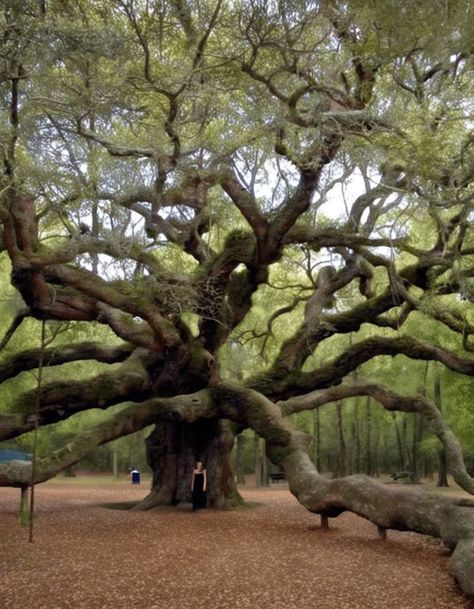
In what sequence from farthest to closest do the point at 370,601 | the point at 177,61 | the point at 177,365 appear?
the point at 177,365 → the point at 177,61 → the point at 370,601

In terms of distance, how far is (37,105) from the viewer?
8430 mm

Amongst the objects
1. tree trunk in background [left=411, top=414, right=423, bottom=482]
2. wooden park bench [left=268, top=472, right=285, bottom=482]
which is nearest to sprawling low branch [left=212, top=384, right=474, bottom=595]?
wooden park bench [left=268, top=472, right=285, bottom=482]

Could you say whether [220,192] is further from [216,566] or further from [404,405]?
[216,566]

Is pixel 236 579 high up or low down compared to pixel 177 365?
down

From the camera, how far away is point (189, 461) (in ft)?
46.9

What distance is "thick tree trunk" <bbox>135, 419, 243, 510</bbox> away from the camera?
13898 millimetres

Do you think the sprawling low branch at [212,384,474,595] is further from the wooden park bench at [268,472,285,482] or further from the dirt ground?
the wooden park bench at [268,472,285,482]

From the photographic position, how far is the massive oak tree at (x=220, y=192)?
814 cm

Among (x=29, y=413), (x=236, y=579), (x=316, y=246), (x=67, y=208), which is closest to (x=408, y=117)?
(x=316, y=246)

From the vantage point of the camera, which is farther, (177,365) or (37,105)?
(177,365)

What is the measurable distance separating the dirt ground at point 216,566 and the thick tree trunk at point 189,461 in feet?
7.54

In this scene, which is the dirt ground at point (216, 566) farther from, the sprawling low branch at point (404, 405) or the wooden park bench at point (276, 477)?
the wooden park bench at point (276, 477)

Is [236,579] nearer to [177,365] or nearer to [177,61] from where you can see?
[177,365]

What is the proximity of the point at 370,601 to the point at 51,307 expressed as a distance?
798 cm
